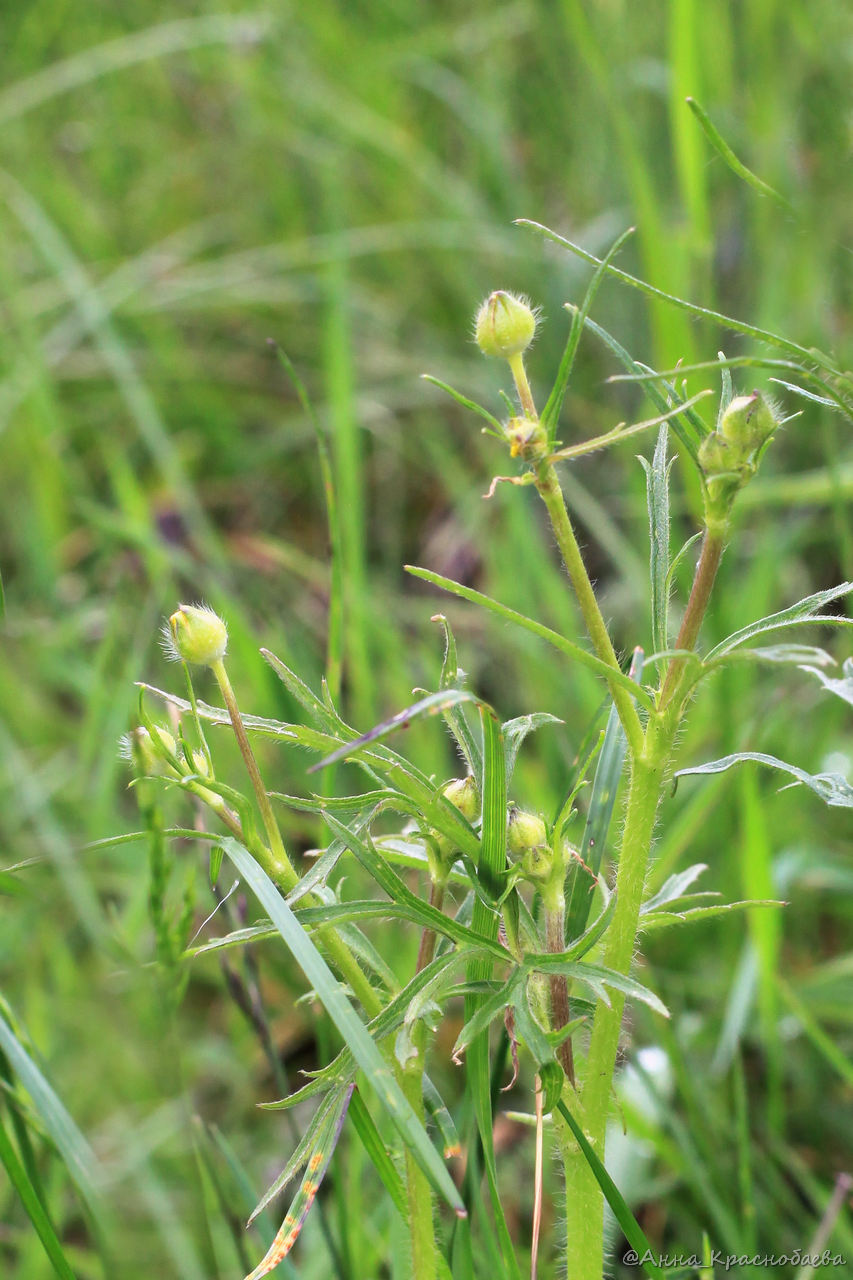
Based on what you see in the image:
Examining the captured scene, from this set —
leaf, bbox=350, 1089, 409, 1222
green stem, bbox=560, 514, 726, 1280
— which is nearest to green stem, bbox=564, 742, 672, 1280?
green stem, bbox=560, 514, 726, 1280

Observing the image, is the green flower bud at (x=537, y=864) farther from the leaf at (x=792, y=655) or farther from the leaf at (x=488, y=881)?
the leaf at (x=792, y=655)

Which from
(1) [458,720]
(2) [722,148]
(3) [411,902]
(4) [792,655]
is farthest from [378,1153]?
(2) [722,148]

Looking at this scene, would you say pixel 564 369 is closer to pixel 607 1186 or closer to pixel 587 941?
pixel 587 941

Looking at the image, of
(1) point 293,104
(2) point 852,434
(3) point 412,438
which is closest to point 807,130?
(2) point 852,434

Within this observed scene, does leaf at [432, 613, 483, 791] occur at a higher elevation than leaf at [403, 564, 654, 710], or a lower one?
lower

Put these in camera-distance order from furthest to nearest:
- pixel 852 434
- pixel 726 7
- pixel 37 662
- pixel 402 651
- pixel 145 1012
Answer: pixel 726 7, pixel 852 434, pixel 37 662, pixel 402 651, pixel 145 1012

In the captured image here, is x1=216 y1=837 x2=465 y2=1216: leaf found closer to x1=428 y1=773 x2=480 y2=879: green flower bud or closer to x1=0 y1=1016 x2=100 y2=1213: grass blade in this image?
x1=428 y1=773 x2=480 y2=879: green flower bud

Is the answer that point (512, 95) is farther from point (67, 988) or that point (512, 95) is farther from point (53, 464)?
point (67, 988)
